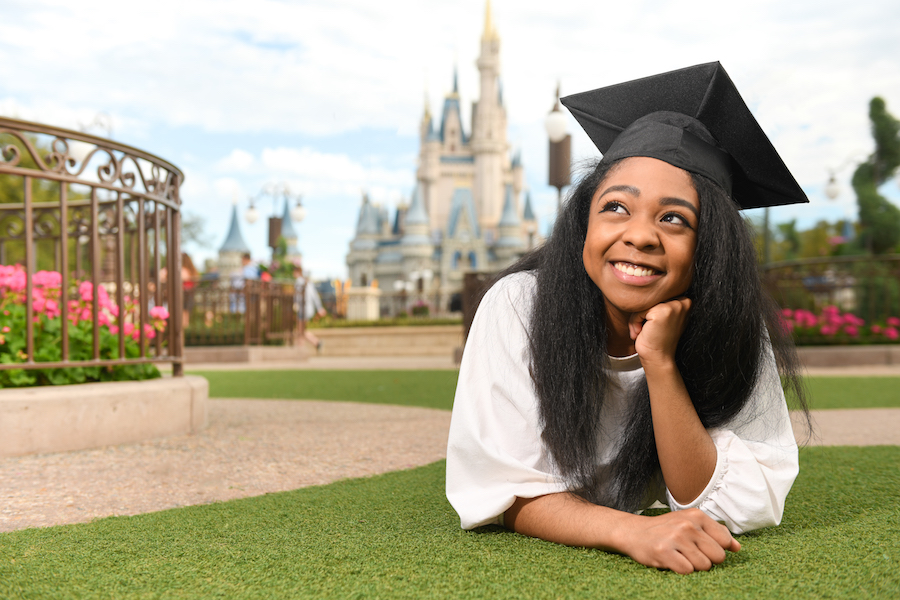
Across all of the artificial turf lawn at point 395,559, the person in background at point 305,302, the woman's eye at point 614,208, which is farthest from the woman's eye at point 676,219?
the person in background at point 305,302

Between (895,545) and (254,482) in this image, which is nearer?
(895,545)

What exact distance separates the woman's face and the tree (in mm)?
25746

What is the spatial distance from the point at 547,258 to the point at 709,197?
0.49m

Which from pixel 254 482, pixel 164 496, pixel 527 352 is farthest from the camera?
pixel 254 482

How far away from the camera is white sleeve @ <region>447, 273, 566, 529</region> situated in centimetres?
196

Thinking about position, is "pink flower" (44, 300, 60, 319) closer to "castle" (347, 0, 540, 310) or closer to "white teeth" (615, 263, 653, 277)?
"white teeth" (615, 263, 653, 277)

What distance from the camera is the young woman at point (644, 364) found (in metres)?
1.85

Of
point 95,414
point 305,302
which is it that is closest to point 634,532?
point 95,414

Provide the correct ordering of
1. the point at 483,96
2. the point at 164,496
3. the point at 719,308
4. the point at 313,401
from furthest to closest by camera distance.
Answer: the point at 483,96 < the point at 313,401 < the point at 164,496 < the point at 719,308

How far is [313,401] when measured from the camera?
712 cm

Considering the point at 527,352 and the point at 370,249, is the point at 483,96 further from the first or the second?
the point at 527,352

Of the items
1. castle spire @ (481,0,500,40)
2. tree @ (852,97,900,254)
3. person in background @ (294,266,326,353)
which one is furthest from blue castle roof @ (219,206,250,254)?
tree @ (852,97,900,254)

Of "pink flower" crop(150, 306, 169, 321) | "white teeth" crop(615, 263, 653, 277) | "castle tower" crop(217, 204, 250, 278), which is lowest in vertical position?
"pink flower" crop(150, 306, 169, 321)

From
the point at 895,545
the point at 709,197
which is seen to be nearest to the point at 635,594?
the point at 895,545
